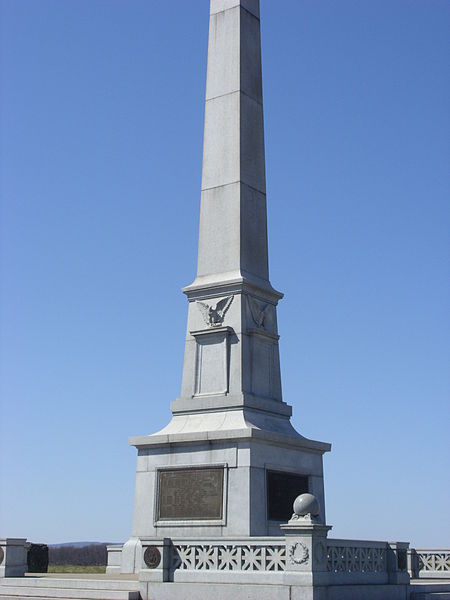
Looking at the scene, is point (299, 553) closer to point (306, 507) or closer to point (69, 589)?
point (306, 507)

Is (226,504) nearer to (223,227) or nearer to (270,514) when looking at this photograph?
(270,514)

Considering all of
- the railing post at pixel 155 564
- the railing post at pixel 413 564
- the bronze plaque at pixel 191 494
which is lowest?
the railing post at pixel 155 564

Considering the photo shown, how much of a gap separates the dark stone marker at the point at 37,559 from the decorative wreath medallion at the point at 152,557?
8616 millimetres

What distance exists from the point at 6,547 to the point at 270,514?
656cm

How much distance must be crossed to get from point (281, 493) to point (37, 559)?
28.9 ft

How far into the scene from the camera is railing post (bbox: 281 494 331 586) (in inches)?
646

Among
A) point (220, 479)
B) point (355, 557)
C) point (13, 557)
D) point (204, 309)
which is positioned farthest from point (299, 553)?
point (13, 557)

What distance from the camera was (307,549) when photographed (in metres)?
16.5

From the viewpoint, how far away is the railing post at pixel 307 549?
1641 cm

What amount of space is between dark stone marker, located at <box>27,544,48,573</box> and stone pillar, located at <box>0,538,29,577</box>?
3602 mm

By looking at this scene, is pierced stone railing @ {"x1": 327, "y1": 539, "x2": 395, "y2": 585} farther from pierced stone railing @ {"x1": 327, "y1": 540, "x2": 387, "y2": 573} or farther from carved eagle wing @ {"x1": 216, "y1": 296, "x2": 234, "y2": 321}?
carved eagle wing @ {"x1": 216, "y1": 296, "x2": 234, "y2": 321}

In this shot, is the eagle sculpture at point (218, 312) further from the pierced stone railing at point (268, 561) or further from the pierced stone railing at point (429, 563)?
the pierced stone railing at point (429, 563)

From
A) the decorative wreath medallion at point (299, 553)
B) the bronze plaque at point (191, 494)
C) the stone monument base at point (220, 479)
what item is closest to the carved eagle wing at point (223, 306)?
the stone monument base at point (220, 479)

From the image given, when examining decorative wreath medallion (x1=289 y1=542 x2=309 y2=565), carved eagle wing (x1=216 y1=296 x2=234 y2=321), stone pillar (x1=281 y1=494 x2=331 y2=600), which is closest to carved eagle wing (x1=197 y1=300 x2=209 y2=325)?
carved eagle wing (x1=216 y1=296 x2=234 y2=321)
